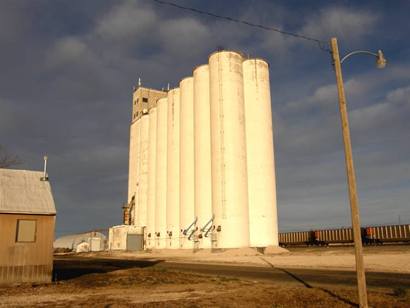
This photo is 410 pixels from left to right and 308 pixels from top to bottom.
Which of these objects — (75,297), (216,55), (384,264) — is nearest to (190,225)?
(216,55)

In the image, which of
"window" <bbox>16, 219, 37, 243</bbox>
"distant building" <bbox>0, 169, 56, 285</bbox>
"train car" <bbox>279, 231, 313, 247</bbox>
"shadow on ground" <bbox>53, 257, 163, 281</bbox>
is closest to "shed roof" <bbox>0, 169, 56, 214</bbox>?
"distant building" <bbox>0, 169, 56, 285</bbox>

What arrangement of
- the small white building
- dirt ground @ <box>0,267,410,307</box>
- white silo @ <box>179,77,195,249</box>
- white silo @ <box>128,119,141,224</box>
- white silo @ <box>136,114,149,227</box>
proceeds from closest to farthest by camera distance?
dirt ground @ <box>0,267,410,307</box> < white silo @ <box>179,77,195,249</box> < the small white building < white silo @ <box>136,114,149,227</box> < white silo @ <box>128,119,141,224</box>

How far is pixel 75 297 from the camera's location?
17422 millimetres

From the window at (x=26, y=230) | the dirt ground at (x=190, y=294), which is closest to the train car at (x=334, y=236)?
the dirt ground at (x=190, y=294)

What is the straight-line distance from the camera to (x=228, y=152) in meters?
53.5

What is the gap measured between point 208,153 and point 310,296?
138 ft

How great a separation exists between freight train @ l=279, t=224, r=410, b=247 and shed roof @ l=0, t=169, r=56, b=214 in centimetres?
4588

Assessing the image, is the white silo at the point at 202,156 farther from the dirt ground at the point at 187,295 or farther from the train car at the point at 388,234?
the dirt ground at the point at 187,295

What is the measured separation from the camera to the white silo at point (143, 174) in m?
75.9

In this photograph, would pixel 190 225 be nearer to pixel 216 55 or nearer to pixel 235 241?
pixel 235 241

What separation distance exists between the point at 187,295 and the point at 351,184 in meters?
8.37

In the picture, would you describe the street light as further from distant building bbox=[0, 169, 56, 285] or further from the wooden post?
distant building bbox=[0, 169, 56, 285]

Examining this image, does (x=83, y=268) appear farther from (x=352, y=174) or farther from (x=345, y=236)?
(x=345, y=236)

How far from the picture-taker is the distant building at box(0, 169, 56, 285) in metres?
22.1
